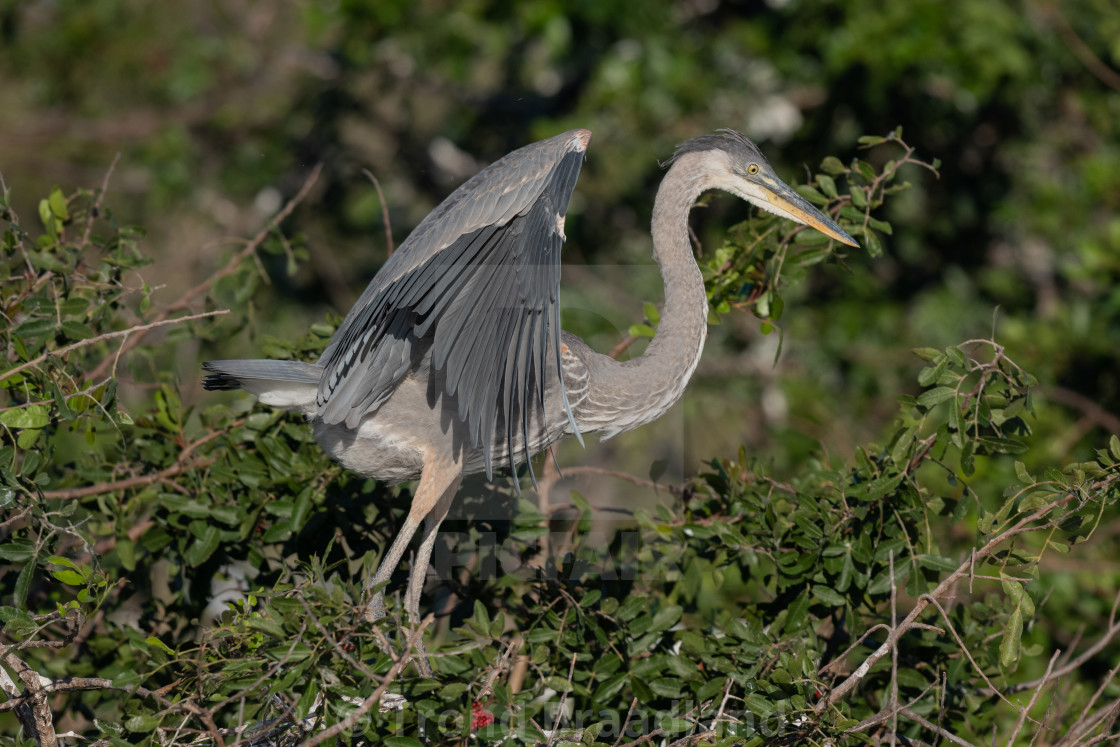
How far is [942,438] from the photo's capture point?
2.35 meters

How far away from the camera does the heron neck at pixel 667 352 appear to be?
9.25 ft

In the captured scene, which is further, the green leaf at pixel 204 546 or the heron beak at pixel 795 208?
the heron beak at pixel 795 208

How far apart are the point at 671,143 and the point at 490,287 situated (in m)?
3.00

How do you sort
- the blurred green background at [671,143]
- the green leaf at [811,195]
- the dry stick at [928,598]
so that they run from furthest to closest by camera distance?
the blurred green background at [671,143]
the green leaf at [811,195]
the dry stick at [928,598]

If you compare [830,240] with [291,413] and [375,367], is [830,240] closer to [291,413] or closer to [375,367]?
[375,367]

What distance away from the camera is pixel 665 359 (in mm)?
2822

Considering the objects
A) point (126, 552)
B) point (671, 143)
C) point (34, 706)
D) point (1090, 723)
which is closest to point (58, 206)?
point (126, 552)

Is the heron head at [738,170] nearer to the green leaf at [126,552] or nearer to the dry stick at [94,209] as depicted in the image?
the dry stick at [94,209]

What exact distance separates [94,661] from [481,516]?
3.51 ft

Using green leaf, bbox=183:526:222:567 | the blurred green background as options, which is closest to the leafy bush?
green leaf, bbox=183:526:222:567

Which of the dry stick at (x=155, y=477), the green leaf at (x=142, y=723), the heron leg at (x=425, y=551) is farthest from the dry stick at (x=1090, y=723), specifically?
the dry stick at (x=155, y=477)

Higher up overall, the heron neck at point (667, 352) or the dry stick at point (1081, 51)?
the dry stick at point (1081, 51)

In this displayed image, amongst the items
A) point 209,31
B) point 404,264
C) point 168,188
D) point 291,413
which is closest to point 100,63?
point 209,31

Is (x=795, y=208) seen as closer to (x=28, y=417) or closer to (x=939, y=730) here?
(x=939, y=730)
